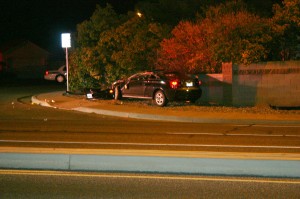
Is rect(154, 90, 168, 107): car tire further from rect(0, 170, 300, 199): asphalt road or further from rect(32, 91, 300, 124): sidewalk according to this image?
rect(0, 170, 300, 199): asphalt road

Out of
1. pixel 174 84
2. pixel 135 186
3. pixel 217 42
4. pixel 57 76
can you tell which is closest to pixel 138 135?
pixel 135 186

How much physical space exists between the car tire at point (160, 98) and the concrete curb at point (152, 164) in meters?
15.0

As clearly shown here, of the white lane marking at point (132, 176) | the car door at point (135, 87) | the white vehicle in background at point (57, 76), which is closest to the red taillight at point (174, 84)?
the car door at point (135, 87)

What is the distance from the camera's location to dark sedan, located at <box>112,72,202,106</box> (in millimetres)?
25000

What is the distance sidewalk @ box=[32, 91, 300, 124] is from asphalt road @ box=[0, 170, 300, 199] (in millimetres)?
11706

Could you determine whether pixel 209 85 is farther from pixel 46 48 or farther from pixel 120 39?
pixel 46 48

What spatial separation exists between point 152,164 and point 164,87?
15.0 meters

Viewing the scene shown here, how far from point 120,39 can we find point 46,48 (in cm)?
5352

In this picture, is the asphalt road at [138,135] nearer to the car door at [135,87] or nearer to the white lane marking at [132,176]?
the white lane marking at [132,176]

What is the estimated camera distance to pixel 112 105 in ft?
87.2

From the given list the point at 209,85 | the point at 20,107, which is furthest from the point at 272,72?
the point at 20,107

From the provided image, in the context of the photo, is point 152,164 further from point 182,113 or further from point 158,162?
point 182,113

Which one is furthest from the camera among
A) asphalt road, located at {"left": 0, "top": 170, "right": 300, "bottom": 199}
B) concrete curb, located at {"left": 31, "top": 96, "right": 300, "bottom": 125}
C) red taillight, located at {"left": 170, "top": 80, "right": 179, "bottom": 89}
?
red taillight, located at {"left": 170, "top": 80, "right": 179, "bottom": 89}

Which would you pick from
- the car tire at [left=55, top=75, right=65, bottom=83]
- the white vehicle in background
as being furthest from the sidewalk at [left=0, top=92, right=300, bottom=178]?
the car tire at [left=55, top=75, right=65, bottom=83]
